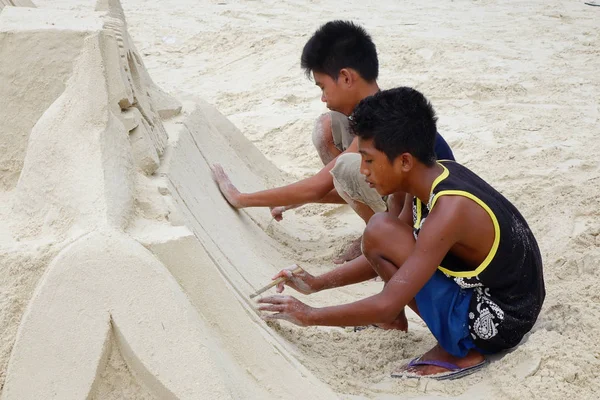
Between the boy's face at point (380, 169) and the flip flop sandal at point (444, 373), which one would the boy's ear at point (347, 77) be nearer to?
the boy's face at point (380, 169)

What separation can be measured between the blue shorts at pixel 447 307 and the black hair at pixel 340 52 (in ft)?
3.59

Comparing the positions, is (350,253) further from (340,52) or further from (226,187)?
(340,52)

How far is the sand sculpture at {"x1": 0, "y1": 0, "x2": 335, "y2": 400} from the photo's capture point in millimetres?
Answer: 1836

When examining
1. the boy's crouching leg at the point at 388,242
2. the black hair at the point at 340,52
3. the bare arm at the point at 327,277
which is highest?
the black hair at the point at 340,52

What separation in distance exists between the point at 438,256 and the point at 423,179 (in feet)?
0.84

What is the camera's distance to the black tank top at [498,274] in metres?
2.23

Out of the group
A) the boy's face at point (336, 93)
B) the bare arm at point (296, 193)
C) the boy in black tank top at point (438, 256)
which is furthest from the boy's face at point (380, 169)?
the boy's face at point (336, 93)

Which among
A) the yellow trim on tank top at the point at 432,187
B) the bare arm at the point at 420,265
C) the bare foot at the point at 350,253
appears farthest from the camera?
the bare foot at the point at 350,253

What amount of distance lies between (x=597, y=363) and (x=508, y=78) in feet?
11.5

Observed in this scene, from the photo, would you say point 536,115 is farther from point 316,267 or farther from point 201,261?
point 201,261

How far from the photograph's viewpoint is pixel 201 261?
78.4 inches

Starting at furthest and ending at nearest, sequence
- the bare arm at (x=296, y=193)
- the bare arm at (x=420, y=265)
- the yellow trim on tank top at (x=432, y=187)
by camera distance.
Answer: the bare arm at (x=296, y=193) < the yellow trim on tank top at (x=432, y=187) < the bare arm at (x=420, y=265)

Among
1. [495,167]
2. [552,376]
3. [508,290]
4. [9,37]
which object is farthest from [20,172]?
[495,167]

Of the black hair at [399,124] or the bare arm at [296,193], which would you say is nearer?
the black hair at [399,124]
